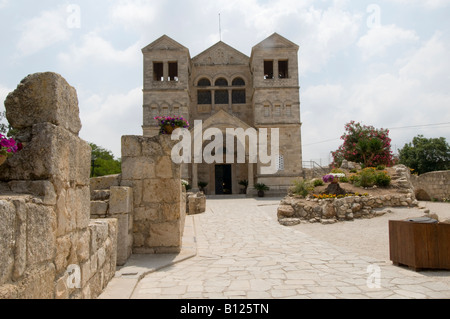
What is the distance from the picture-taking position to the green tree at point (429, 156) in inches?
1508

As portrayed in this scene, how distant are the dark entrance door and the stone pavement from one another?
18.4m

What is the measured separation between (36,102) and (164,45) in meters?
27.0

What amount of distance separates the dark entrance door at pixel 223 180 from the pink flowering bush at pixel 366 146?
27.1 feet

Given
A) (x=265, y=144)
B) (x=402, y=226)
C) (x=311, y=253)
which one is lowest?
(x=311, y=253)

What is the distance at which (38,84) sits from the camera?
8.63 feet

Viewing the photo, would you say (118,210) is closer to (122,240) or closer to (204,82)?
(122,240)

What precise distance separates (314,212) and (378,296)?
8.53 m

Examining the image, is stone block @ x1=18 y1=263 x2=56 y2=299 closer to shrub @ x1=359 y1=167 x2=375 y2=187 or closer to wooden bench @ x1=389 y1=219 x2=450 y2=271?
wooden bench @ x1=389 y1=219 x2=450 y2=271

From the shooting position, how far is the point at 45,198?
7.76 ft

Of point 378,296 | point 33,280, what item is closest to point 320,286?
point 378,296

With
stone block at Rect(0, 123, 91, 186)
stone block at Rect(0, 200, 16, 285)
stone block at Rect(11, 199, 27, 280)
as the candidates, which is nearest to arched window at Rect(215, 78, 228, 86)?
stone block at Rect(0, 123, 91, 186)

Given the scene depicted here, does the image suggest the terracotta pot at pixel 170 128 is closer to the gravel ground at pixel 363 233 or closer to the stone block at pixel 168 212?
the stone block at pixel 168 212

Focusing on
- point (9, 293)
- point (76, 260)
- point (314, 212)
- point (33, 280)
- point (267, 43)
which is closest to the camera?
point (9, 293)

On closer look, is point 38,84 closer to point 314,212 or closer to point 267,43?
point 314,212
